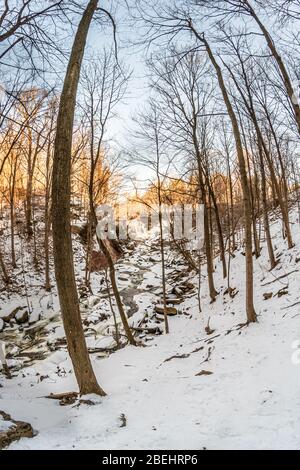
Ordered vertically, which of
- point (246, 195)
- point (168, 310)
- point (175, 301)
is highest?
point (246, 195)

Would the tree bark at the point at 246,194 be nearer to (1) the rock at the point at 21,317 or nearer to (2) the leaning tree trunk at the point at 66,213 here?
(2) the leaning tree trunk at the point at 66,213

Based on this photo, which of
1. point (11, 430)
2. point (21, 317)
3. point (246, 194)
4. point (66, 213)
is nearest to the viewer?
point (11, 430)

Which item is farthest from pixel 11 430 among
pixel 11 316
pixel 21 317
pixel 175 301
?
pixel 175 301

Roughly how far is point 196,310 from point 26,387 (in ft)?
26.5

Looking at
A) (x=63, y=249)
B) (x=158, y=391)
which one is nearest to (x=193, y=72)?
(x=63, y=249)

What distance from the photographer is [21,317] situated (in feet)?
45.9

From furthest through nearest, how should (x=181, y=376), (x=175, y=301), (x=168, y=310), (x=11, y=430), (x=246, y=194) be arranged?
1. (x=175, y=301)
2. (x=168, y=310)
3. (x=246, y=194)
4. (x=181, y=376)
5. (x=11, y=430)

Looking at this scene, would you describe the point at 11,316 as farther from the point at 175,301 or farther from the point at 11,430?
the point at 11,430

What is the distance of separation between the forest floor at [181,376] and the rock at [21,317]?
0.42 m

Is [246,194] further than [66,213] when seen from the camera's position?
Yes

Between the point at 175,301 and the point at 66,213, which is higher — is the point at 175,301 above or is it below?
below

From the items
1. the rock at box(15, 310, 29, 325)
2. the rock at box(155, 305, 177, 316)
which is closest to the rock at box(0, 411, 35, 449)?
the rock at box(15, 310, 29, 325)

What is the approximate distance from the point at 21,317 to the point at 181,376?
9807mm

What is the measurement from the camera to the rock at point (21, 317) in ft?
45.6
